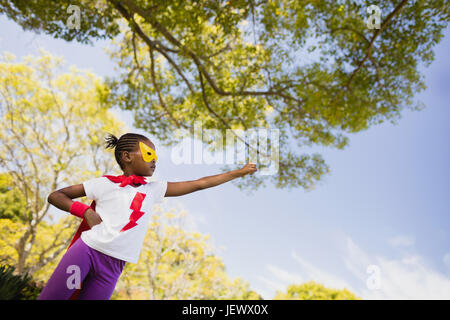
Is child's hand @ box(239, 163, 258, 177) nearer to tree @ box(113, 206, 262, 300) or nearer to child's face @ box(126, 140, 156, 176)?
child's face @ box(126, 140, 156, 176)

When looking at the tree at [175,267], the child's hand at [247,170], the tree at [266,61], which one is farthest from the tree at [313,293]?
the child's hand at [247,170]

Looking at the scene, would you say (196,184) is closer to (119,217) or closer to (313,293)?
(119,217)

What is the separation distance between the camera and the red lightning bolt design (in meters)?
1.79

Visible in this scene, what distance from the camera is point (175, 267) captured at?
569 inches

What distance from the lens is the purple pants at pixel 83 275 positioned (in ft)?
Answer: 5.30

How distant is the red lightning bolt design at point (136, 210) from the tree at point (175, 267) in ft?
39.9

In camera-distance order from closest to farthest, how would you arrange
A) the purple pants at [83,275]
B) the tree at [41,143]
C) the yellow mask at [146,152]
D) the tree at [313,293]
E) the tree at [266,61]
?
1. the purple pants at [83,275]
2. the yellow mask at [146,152]
3. the tree at [266,61]
4. the tree at [41,143]
5. the tree at [313,293]

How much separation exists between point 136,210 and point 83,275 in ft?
1.51

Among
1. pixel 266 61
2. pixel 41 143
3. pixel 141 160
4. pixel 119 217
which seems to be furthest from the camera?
pixel 41 143

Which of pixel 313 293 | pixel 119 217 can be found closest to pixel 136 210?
pixel 119 217

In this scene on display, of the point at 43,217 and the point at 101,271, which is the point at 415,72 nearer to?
the point at 101,271

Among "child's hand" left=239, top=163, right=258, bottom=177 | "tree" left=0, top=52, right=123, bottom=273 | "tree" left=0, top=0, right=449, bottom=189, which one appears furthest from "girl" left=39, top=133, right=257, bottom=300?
"tree" left=0, top=52, right=123, bottom=273

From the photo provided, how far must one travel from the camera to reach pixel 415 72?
671cm

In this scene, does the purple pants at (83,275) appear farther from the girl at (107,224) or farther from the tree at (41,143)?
the tree at (41,143)
